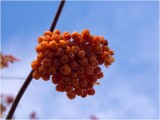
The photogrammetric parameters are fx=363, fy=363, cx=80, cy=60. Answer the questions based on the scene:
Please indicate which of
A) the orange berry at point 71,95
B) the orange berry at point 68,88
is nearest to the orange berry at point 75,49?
the orange berry at point 68,88

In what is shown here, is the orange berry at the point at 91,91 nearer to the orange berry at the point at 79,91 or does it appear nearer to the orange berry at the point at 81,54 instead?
the orange berry at the point at 79,91

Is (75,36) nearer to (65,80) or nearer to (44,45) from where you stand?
(44,45)

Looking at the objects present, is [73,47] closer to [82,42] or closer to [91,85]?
[82,42]

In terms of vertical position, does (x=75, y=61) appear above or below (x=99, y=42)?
below

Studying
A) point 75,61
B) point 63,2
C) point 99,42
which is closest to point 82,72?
point 75,61

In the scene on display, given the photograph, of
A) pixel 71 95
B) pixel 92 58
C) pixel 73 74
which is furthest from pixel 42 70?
pixel 92 58

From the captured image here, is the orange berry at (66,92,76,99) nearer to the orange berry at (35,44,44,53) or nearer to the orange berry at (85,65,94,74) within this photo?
the orange berry at (85,65,94,74)

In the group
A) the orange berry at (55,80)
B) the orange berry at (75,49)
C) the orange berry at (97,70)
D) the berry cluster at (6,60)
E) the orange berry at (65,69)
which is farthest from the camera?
the berry cluster at (6,60)

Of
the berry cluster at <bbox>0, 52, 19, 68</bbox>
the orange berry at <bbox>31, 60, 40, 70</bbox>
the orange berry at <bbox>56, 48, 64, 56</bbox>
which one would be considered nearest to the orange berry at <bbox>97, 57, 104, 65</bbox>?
the orange berry at <bbox>56, 48, 64, 56</bbox>

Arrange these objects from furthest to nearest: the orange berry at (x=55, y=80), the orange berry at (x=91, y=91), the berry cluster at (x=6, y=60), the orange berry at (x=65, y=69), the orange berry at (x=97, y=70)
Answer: the berry cluster at (x=6, y=60) → the orange berry at (x=91, y=91) → the orange berry at (x=97, y=70) → the orange berry at (x=55, y=80) → the orange berry at (x=65, y=69)
